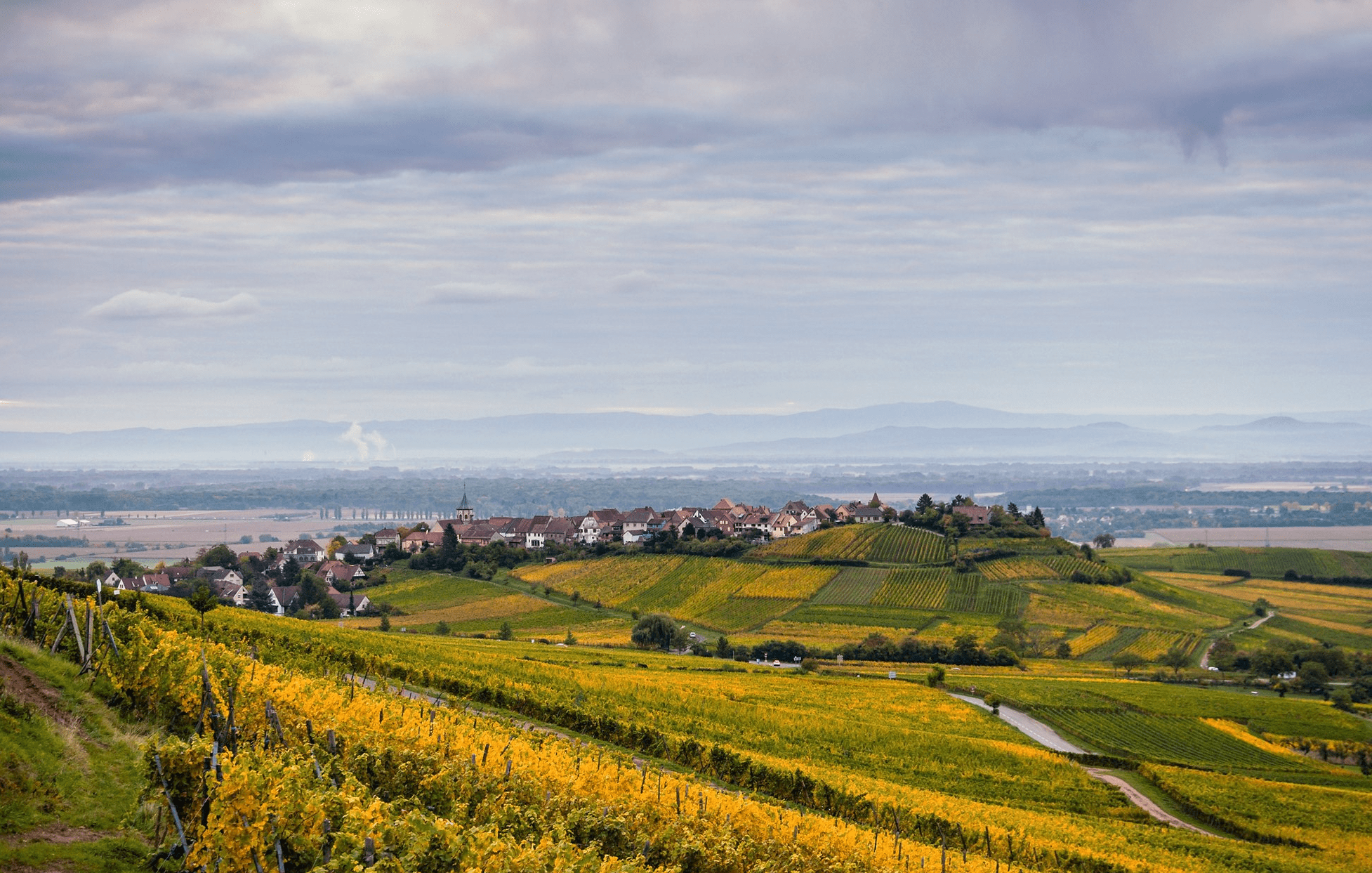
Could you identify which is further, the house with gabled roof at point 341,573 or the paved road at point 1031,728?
the house with gabled roof at point 341,573

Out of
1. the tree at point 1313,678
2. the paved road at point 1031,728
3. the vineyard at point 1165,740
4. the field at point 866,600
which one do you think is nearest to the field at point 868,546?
the field at point 866,600

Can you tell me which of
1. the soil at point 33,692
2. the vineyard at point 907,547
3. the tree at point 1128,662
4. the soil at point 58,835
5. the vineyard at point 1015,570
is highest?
the soil at point 33,692

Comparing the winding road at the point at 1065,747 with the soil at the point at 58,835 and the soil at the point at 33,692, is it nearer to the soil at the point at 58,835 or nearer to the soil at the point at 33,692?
the soil at the point at 33,692

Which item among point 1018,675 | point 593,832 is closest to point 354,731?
point 593,832

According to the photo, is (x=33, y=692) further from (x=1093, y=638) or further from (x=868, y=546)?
(x=868, y=546)

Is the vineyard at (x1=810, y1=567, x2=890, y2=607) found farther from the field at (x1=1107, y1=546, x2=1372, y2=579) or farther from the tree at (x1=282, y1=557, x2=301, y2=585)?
the tree at (x1=282, y1=557, x2=301, y2=585)

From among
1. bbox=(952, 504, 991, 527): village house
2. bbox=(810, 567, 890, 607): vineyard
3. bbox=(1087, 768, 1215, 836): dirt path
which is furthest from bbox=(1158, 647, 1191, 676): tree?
bbox=(952, 504, 991, 527): village house

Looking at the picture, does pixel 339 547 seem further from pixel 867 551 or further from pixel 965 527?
pixel 965 527
